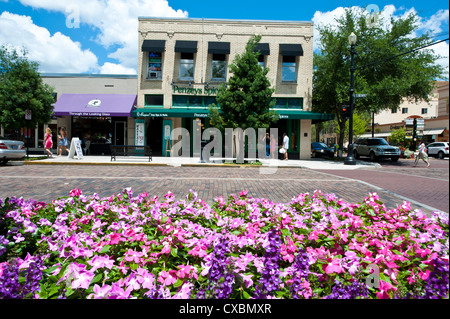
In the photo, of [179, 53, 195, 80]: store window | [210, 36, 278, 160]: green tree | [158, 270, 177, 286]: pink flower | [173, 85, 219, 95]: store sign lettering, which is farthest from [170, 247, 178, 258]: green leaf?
[179, 53, 195, 80]: store window

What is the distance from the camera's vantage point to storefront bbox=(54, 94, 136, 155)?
18328 mm

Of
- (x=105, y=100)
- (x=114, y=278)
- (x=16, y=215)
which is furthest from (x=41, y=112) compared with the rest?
(x=114, y=278)

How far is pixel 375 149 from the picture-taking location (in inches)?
804

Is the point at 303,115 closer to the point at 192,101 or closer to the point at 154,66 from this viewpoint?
the point at 192,101

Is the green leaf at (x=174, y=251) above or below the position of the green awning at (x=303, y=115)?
below

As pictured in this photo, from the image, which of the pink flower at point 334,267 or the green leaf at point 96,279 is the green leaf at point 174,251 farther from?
the pink flower at point 334,267

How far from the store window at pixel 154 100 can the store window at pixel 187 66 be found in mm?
2083

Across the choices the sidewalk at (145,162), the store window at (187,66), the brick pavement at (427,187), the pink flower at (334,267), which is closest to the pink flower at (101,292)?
the pink flower at (334,267)

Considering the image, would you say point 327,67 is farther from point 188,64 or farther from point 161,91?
point 161,91

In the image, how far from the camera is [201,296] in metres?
1.05

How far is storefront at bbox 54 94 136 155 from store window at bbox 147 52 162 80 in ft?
6.40

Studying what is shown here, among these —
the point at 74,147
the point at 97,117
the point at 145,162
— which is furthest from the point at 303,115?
the point at 97,117

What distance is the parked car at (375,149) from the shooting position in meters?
18.3

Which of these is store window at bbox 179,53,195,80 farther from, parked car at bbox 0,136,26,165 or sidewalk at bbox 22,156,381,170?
parked car at bbox 0,136,26,165
